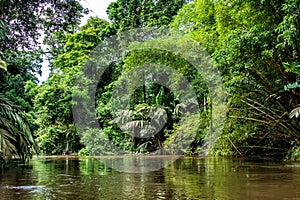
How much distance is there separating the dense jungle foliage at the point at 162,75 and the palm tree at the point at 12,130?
0.09 feet

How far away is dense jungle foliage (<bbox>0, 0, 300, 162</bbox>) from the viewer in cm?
940

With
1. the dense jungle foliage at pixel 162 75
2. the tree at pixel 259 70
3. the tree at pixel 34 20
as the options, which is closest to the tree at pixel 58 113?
the dense jungle foliage at pixel 162 75

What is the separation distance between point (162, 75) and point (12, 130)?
1404cm

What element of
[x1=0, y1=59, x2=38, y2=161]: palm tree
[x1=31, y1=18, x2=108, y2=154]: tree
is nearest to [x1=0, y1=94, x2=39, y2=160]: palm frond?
[x1=0, y1=59, x2=38, y2=161]: palm tree

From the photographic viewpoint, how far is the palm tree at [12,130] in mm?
7859

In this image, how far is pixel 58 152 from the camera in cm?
2308

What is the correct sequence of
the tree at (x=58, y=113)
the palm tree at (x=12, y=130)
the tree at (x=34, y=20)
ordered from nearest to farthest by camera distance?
the palm tree at (x=12, y=130) < the tree at (x=34, y=20) < the tree at (x=58, y=113)

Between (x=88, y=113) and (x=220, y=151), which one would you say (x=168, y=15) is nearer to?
(x=88, y=113)

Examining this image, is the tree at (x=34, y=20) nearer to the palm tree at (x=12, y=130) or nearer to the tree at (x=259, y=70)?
the palm tree at (x=12, y=130)

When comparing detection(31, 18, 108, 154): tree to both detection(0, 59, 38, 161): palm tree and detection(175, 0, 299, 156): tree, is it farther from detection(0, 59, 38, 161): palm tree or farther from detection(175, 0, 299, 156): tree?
detection(0, 59, 38, 161): palm tree

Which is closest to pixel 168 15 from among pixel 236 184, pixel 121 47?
pixel 121 47

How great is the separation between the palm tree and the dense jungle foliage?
3 cm

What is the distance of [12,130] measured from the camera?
27.5 ft

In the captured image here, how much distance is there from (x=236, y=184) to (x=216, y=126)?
1096 cm
